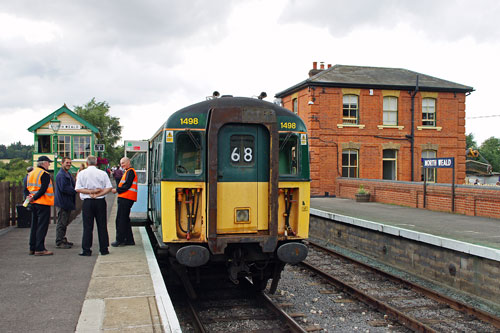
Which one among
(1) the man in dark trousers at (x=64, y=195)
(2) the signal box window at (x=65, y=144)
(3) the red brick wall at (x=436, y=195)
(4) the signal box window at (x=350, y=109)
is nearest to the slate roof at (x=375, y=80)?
(4) the signal box window at (x=350, y=109)

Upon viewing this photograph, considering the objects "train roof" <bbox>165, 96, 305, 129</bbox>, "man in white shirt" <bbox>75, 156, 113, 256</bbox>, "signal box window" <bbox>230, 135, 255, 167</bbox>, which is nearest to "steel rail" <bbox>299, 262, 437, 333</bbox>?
"signal box window" <bbox>230, 135, 255, 167</bbox>

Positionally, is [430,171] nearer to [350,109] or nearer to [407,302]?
[350,109]

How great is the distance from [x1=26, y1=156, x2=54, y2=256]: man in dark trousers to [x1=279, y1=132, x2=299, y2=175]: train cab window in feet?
13.4

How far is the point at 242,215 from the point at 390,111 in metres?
20.0

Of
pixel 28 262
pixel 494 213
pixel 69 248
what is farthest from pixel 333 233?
pixel 28 262

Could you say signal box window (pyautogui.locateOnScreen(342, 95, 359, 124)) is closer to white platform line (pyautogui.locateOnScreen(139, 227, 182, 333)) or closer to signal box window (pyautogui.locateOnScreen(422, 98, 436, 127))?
signal box window (pyautogui.locateOnScreen(422, 98, 436, 127))

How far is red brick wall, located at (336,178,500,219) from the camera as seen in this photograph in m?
14.0

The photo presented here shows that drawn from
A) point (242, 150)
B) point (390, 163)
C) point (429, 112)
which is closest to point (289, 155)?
point (242, 150)

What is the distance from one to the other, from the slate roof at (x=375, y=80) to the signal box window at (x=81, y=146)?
20458 millimetres

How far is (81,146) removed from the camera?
39500mm

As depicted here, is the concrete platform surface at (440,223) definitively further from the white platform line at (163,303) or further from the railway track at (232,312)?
the white platform line at (163,303)

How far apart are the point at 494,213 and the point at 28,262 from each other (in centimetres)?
1256

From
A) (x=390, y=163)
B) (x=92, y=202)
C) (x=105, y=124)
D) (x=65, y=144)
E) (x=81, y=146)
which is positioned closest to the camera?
(x=92, y=202)

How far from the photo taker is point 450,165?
15.2 meters
